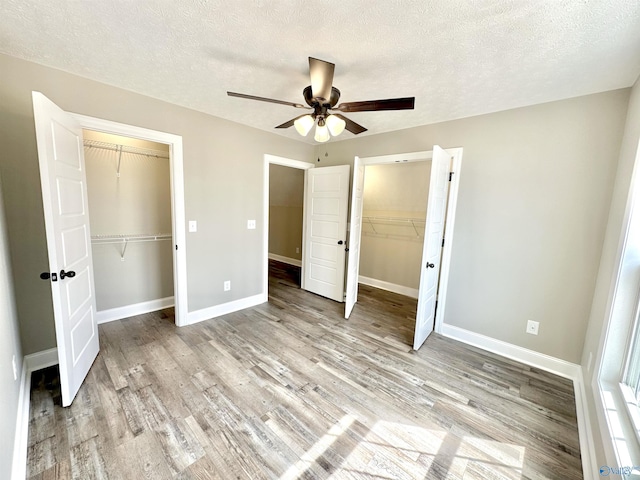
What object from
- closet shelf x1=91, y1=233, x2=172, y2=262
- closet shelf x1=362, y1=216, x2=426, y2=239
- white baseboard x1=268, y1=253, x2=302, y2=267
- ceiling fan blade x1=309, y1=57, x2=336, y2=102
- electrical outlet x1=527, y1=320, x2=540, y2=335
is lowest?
white baseboard x1=268, y1=253, x2=302, y2=267

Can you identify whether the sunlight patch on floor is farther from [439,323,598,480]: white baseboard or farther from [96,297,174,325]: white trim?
[96,297,174,325]: white trim

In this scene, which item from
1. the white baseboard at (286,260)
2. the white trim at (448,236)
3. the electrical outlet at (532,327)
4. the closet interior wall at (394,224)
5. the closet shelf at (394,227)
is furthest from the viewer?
the white baseboard at (286,260)

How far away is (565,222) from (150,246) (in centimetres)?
455

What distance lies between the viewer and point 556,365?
236cm

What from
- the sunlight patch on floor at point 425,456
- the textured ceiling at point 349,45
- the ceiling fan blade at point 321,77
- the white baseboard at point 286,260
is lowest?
the sunlight patch on floor at point 425,456

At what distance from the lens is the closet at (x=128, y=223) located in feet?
9.57

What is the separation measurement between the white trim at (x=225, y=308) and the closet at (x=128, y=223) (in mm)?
737

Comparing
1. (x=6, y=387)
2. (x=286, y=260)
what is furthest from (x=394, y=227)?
(x=6, y=387)

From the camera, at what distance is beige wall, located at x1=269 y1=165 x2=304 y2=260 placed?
→ 17.1 ft

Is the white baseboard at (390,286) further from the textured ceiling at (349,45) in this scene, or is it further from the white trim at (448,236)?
the textured ceiling at (349,45)

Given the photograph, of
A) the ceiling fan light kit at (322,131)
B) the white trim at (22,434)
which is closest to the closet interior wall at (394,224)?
the ceiling fan light kit at (322,131)

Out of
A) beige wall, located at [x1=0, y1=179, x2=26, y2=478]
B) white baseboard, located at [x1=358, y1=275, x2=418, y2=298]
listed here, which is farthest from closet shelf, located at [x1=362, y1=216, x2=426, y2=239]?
beige wall, located at [x1=0, y1=179, x2=26, y2=478]

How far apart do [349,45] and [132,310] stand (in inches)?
145

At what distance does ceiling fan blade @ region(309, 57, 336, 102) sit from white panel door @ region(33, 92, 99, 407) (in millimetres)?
1637
